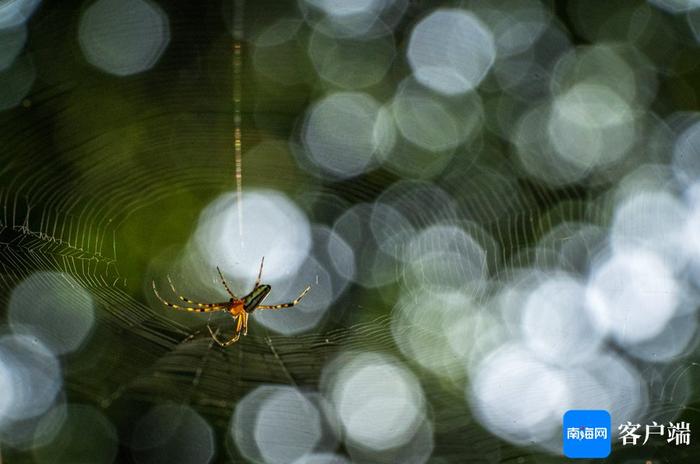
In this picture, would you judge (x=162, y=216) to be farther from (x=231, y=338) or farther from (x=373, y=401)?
(x=373, y=401)

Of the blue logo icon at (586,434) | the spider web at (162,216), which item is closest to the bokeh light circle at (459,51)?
the spider web at (162,216)

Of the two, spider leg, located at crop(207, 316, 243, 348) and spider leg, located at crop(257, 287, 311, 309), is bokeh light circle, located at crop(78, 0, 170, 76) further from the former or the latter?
spider leg, located at crop(257, 287, 311, 309)

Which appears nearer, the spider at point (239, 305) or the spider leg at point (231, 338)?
the spider leg at point (231, 338)

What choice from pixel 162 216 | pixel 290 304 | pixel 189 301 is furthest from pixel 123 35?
pixel 290 304

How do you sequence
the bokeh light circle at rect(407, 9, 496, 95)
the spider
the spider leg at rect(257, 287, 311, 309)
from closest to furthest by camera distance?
1. the bokeh light circle at rect(407, 9, 496, 95)
2. the spider
3. the spider leg at rect(257, 287, 311, 309)

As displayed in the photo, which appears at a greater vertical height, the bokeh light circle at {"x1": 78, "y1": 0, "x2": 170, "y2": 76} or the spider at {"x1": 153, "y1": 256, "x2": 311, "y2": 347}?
the bokeh light circle at {"x1": 78, "y1": 0, "x2": 170, "y2": 76}

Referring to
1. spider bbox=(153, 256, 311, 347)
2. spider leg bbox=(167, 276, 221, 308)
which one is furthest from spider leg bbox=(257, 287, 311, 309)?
spider leg bbox=(167, 276, 221, 308)

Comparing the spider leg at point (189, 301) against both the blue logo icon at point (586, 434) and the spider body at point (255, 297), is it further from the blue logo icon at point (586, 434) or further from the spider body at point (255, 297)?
the blue logo icon at point (586, 434)
